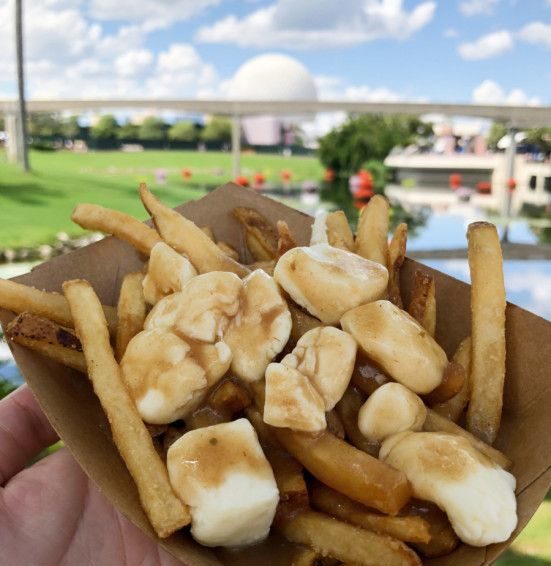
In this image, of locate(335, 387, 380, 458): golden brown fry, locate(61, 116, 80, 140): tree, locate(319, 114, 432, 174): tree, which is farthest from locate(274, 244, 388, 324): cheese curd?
locate(319, 114, 432, 174): tree

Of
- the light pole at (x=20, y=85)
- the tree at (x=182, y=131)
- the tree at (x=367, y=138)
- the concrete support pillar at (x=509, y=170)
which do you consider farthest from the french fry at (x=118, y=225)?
the concrete support pillar at (x=509, y=170)

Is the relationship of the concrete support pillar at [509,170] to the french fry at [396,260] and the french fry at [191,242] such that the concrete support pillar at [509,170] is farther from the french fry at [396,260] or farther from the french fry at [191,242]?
the french fry at [191,242]

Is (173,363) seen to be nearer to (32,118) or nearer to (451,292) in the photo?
(451,292)

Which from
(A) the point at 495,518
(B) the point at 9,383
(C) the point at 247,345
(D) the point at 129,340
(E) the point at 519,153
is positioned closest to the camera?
(A) the point at 495,518

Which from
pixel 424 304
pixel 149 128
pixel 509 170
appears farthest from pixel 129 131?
pixel 424 304

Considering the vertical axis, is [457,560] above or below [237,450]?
below

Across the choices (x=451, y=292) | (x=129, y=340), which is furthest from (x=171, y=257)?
(x=451, y=292)

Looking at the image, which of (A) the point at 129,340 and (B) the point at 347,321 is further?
(A) the point at 129,340
